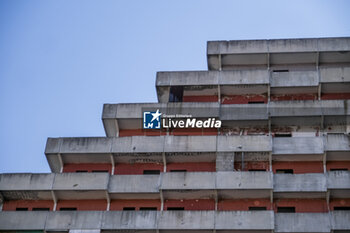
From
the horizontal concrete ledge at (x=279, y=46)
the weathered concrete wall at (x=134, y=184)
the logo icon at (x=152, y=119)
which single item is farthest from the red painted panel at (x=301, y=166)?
the horizontal concrete ledge at (x=279, y=46)

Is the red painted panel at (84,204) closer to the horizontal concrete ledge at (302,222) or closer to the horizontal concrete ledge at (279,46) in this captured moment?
the horizontal concrete ledge at (302,222)

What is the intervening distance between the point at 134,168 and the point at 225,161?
604 cm

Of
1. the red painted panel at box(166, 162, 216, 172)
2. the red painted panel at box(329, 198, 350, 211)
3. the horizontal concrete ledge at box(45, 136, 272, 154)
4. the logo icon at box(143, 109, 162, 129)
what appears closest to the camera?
the red painted panel at box(329, 198, 350, 211)

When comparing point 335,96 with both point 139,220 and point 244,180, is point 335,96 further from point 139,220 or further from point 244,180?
point 139,220

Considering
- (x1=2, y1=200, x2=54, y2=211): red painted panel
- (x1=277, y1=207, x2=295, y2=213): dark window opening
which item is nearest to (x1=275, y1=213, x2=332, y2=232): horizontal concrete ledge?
(x1=277, y1=207, x2=295, y2=213): dark window opening

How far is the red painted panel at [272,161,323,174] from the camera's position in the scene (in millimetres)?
44938

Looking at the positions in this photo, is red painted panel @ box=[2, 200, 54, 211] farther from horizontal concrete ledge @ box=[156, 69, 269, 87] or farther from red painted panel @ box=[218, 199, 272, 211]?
horizontal concrete ledge @ box=[156, 69, 269, 87]

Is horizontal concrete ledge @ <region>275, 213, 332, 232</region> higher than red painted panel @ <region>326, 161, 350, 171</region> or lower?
lower

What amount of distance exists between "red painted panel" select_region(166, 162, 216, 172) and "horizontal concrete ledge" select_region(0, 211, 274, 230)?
3.97m

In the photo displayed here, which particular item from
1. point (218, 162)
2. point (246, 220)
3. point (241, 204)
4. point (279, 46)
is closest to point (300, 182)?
point (241, 204)

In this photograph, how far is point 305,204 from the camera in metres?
43.3

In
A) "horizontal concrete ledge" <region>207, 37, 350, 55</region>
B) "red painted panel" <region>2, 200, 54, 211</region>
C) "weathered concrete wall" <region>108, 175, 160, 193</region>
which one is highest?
"horizontal concrete ledge" <region>207, 37, 350, 55</region>

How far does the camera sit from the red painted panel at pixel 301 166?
147 ft

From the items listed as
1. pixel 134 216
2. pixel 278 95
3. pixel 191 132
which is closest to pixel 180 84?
pixel 191 132
